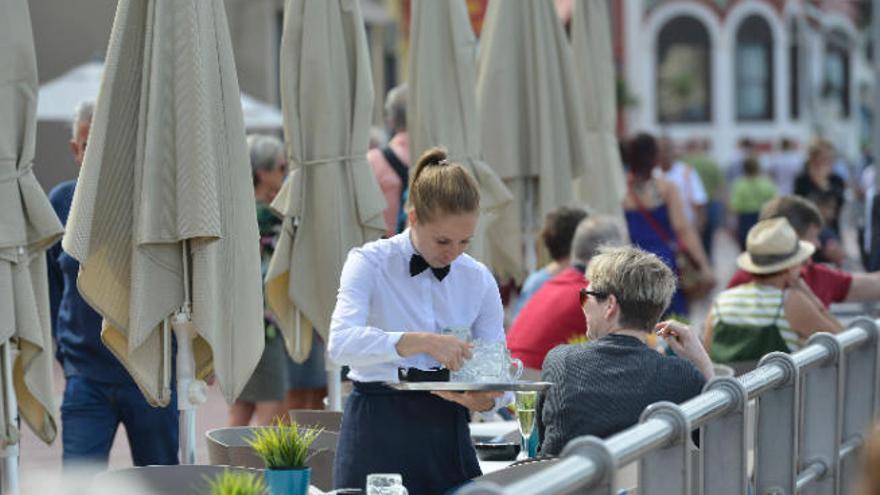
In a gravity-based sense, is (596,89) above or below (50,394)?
above

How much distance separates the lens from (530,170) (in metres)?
9.55

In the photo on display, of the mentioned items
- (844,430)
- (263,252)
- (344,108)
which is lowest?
(844,430)

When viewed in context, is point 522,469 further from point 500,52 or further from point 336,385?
point 500,52

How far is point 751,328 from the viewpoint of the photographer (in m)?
7.95

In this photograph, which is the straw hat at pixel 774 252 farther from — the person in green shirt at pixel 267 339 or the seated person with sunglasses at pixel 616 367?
the seated person with sunglasses at pixel 616 367

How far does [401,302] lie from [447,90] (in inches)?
130

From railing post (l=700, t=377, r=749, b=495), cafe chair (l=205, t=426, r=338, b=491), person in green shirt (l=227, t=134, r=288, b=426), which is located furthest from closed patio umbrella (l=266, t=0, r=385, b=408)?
railing post (l=700, t=377, r=749, b=495)

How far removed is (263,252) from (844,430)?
2880 mm

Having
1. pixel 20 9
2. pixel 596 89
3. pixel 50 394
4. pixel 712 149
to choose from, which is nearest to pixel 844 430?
pixel 50 394

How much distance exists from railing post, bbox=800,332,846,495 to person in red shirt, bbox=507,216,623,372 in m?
1.48

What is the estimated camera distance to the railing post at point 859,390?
6.63 meters

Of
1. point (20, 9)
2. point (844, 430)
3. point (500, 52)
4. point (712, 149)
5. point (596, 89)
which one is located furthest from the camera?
point (712, 149)

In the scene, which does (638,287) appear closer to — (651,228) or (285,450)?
(285,450)

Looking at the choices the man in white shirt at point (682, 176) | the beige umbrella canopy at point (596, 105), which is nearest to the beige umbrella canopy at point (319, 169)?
the beige umbrella canopy at point (596, 105)
